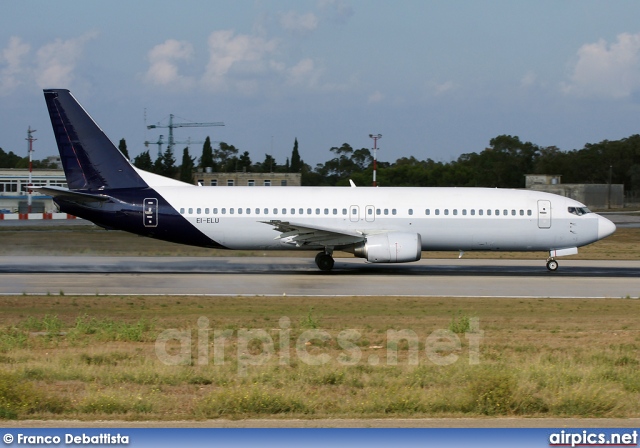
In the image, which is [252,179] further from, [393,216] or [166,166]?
[393,216]

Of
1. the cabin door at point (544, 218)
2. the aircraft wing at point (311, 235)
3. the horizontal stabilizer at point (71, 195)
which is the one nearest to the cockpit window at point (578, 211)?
the cabin door at point (544, 218)

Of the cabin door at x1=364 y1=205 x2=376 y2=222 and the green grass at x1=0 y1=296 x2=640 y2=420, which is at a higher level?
the cabin door at x1=364 y1=205 x2=376 y2=222

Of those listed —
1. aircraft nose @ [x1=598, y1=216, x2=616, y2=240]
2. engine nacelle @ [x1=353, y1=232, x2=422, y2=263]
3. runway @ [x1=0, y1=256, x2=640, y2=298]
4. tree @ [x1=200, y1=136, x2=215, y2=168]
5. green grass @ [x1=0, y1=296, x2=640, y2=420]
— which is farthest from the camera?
tree @ [x1=200, y1=136, x2=215, y2=168]

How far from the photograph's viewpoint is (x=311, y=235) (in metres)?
28.7

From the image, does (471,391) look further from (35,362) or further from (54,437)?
(35,362)

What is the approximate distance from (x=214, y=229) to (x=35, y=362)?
666 inches

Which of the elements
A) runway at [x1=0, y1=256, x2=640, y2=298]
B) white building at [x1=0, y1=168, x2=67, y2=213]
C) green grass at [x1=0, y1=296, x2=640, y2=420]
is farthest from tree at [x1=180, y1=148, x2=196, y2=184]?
green grass at [x1=0, y1=296, x2=640, y2=420]

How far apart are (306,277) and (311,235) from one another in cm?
180

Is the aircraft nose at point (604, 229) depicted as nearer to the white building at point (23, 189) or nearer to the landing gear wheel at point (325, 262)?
the landing gear wheel at point (325, 262)

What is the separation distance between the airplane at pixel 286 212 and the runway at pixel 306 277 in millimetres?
1228

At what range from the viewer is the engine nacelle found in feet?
91.0

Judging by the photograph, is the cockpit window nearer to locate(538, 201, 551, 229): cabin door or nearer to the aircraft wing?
locate(538, 201, 551, 229): cabin door

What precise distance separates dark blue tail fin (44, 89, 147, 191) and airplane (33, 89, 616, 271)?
4 centimetres

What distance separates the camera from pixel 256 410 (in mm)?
9453
